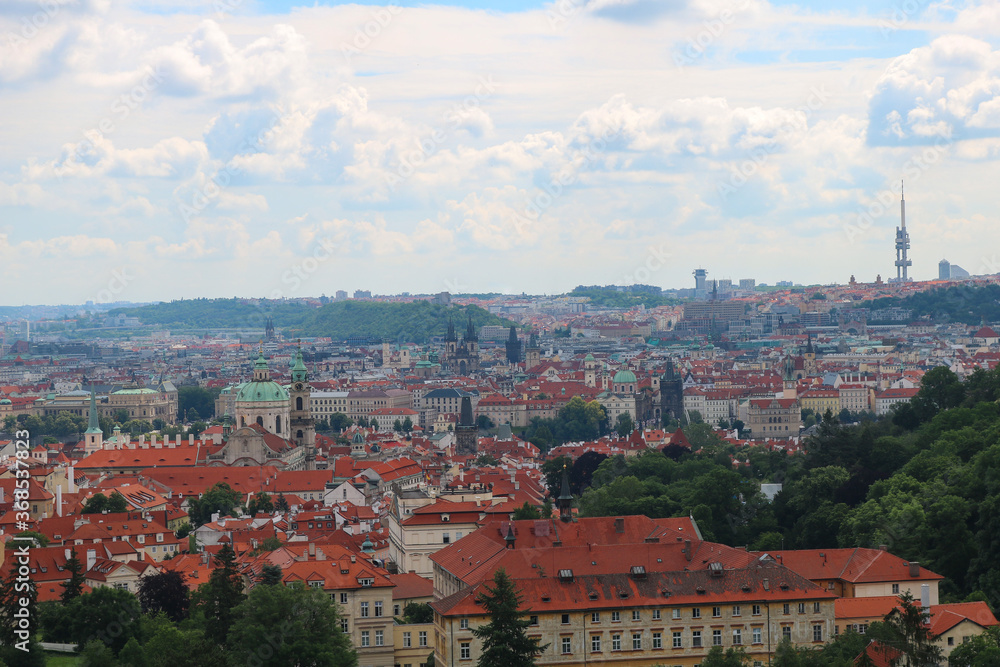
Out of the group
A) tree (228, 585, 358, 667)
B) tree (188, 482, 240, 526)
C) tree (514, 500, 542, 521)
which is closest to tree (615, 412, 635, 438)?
tree (188, 482, 240, 526)

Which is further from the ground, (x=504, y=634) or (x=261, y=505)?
(x=504, y=634)

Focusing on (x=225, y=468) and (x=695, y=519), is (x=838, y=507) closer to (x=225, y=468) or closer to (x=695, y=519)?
(x=695, y=519)

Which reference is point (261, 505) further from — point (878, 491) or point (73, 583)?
point (878, 491)

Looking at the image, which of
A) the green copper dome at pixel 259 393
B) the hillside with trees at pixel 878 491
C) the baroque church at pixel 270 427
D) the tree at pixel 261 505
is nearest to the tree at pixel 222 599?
the hillside with trees at pixel 878 491

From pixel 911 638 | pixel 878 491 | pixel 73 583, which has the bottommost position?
pixel 73 583

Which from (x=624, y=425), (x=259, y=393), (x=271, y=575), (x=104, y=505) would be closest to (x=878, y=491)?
(x=271, y=575)

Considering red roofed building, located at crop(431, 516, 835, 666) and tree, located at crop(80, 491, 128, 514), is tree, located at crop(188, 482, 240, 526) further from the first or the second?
red roofed building, located at crop(431, 516, 835, 666)
